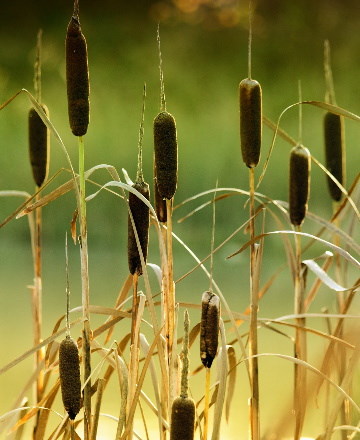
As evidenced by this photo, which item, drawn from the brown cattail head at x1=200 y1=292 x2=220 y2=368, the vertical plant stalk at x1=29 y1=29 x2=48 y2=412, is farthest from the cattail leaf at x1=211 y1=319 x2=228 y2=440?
the vertical plant stalk at x1=29 y1=29 x2=48 y2=412

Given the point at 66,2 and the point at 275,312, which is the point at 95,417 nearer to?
the point at 275,312

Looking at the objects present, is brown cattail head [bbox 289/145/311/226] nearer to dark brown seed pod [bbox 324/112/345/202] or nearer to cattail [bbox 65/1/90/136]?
dark brown seed pod [bbox 324/112/345/202]

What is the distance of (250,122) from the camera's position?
65cm

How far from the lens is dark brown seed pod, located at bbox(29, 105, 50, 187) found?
770 millimetres

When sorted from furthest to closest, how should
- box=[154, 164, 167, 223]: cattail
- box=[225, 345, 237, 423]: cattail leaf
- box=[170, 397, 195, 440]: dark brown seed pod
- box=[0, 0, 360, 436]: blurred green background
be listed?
box=[0, 0, 360, 436]: blurred green background, box=[225, 345, 237, 423]: cattail leaf, box=[154, 164, 167, 223]: cattail, box=[170, 397, 195, 440]: dark brown seed pod

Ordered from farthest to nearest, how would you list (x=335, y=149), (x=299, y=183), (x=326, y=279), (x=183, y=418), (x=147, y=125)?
(x=147, y=125), (x=335, y=149), (x=299, y=183), (x=326, y=279), (x=183, y=418)

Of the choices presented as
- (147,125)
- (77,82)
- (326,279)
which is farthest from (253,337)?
(147,125)

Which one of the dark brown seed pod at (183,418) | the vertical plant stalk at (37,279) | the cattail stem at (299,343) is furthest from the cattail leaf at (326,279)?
the vertical plant stalk at (37,279)

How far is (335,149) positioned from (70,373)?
40cm

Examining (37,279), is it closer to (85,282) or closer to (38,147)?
(38,147)

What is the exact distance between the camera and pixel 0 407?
1.52 meters

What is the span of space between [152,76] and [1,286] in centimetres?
155

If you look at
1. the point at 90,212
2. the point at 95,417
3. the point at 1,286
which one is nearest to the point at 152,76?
the point at 90,212

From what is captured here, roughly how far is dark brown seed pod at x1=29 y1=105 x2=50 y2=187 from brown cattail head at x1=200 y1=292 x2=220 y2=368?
0.30 meters
